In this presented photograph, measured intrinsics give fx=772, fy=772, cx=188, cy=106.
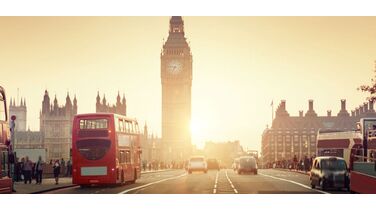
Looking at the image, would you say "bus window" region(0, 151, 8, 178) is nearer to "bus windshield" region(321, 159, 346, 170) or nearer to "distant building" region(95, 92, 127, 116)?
"bus windshield" region(321, 159, 346, 170)

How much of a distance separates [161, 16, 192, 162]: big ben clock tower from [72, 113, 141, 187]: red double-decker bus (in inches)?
5607

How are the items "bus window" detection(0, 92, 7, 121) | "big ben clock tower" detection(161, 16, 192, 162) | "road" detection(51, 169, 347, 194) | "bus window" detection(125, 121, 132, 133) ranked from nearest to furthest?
"bus window" detection(0, 92, 7, 121)
"road" detection(51, 169, 347, 194)
"bus window" detection(125, 121, 132, 133)
"big ben clock tower" detection(161, 16, 192, 162)

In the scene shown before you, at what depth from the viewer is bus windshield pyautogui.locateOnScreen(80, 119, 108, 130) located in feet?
118

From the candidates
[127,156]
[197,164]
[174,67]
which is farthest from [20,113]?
[127,156]

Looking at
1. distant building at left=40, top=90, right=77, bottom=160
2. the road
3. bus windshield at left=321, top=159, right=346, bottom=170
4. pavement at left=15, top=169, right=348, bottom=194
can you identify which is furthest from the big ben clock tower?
bus windshield at left=321, top=159, right=346, bottom=170

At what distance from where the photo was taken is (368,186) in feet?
96.2

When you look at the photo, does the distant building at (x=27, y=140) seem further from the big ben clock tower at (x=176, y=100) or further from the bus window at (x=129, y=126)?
the bus window at (x=129, y=126)

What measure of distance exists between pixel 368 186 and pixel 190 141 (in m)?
156

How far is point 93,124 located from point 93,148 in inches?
44.3

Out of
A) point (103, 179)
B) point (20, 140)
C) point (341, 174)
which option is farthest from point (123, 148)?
point (20, 140)

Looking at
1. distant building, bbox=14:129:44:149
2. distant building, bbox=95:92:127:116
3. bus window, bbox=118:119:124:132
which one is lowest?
bus window, bbox=118:119:124:132

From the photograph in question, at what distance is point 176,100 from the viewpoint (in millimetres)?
181750

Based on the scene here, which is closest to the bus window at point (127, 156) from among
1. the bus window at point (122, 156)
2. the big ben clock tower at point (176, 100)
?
the bus window at point (122, 156)
